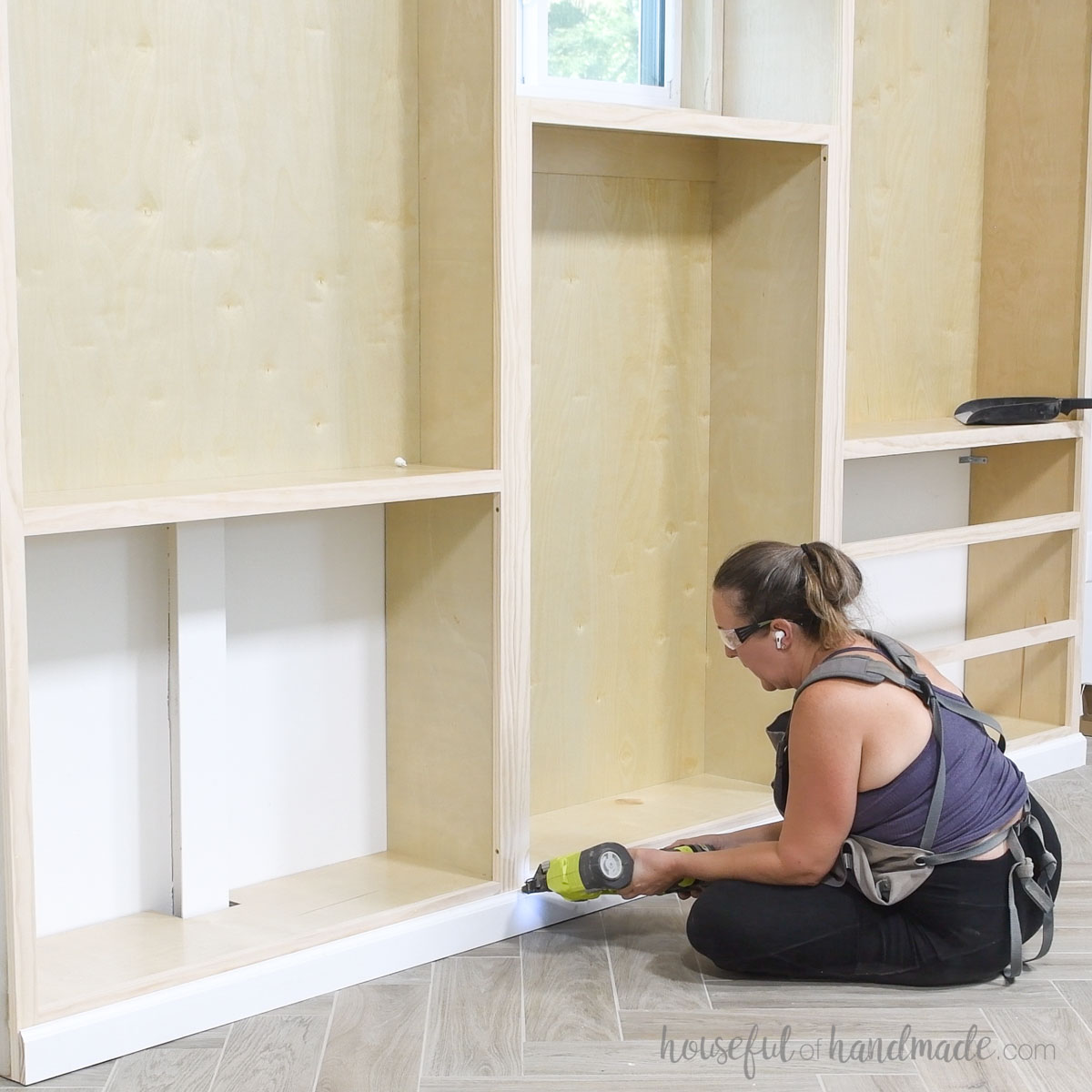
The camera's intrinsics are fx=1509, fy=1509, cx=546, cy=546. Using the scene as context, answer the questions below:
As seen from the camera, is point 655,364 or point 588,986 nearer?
point 588,986

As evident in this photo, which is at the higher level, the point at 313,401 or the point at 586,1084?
the point at 313,401

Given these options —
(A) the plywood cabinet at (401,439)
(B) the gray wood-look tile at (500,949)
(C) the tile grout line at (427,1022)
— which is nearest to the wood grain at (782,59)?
(A) the plywood cabinet at (401,439)

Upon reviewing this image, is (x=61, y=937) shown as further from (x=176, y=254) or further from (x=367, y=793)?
(x=176, y=254)

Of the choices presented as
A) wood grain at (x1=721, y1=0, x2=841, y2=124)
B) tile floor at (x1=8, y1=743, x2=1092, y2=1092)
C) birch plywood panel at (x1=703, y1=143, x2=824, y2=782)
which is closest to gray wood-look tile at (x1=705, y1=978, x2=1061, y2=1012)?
tile floor at (x1=8, y1=743, x2=1092, y2=1092)

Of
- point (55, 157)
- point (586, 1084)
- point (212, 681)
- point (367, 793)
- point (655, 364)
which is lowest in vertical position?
point (586, 1084)

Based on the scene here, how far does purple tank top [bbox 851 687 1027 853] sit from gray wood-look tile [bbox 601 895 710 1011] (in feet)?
1.33

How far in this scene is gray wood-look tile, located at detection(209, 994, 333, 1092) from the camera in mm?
2271

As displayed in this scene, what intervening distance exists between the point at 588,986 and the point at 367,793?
64 centimetres

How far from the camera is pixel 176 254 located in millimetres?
2555

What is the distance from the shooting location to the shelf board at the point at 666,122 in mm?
2750

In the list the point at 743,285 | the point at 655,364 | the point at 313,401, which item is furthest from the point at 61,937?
the point at 743,285

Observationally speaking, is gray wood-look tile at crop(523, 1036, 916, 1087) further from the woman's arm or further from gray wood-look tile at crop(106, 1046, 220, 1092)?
gray wood-look tile at crop(106, 1046, 220, 1092)

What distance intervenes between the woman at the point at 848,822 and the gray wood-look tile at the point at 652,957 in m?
0.08

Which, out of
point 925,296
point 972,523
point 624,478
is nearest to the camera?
point 624,478
